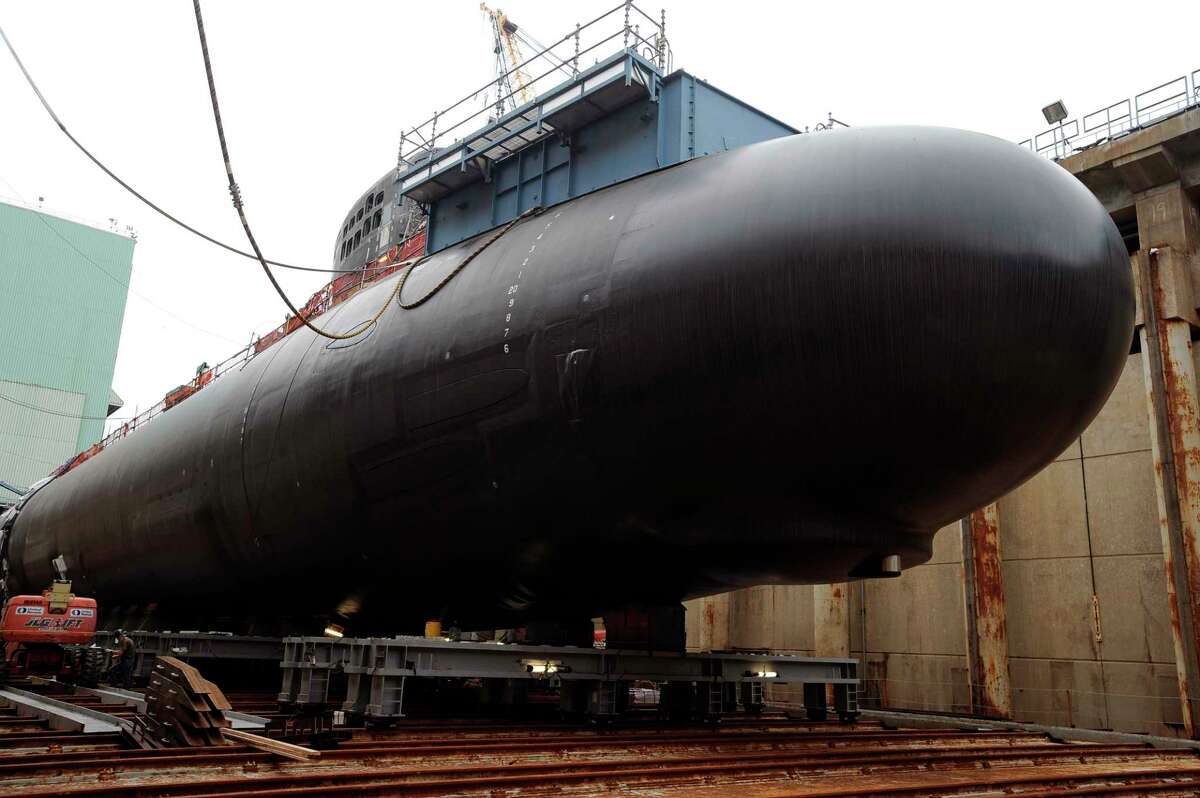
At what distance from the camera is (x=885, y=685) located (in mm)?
15328

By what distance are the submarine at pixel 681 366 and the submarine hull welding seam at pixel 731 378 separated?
21mm

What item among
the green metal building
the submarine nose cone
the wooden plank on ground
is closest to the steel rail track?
the wooden plank on ground

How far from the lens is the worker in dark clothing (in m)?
11.3

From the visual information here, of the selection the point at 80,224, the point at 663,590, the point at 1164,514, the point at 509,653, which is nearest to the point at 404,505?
the point at 509,653

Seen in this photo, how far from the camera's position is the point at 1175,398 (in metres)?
12.1

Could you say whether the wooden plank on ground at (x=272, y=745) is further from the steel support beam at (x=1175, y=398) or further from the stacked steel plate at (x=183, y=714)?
the steel support beam at (x=1175, y=398)

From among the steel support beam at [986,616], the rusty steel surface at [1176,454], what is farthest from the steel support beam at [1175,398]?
the steel support beam at [986,616]

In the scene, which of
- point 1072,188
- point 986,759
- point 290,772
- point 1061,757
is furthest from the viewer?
point 1061,757

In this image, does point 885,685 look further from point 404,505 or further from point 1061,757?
point 404,505

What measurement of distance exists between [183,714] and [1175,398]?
40.1 ft

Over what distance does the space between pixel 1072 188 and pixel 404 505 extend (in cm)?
571

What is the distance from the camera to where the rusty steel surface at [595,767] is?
4875mm

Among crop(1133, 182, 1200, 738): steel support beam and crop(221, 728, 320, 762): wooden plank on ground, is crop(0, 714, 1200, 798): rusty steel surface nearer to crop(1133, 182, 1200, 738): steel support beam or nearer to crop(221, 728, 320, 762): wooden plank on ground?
crop(221, 728, 320, 762): wooden plank on ground

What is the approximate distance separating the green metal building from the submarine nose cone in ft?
Answer: 167
